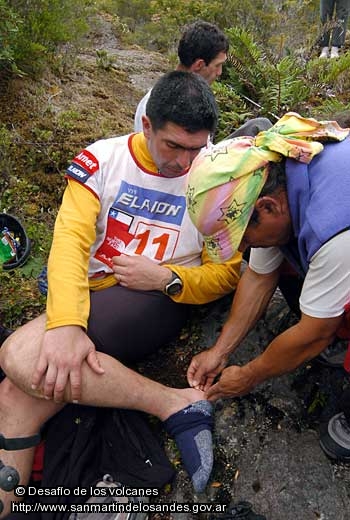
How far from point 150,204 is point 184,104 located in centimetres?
54

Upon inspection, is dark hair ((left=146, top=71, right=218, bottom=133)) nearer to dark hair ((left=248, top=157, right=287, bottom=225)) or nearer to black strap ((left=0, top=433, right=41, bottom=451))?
dark hair ((left=248, top=157, right=287, bottom=225))

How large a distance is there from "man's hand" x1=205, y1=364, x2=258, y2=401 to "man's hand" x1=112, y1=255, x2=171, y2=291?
0.55 meters

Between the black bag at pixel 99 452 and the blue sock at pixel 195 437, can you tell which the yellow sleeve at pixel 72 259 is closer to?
the black bag at pixel 99 452

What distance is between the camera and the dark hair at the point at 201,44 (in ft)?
12.4

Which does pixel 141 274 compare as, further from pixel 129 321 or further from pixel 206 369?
pixel 206 369

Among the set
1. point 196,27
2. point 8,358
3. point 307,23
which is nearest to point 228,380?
point 8,358

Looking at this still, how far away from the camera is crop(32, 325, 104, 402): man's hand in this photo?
2.22 m

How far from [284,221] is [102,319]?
1081mm

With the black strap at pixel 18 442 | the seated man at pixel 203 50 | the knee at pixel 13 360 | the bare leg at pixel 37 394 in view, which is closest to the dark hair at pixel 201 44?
the seated man at pixel 203 50

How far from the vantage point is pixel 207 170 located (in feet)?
5.84

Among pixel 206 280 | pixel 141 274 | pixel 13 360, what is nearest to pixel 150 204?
pixel 141 274

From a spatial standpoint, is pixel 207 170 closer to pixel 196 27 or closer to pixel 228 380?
pixel 228 380

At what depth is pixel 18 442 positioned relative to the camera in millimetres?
2361

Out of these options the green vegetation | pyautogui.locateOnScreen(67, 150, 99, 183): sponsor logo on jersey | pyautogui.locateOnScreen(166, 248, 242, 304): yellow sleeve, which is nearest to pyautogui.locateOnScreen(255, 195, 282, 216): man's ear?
pyautogui.locateOnScreen(166, 248, 242, 304): yellow sleeve
